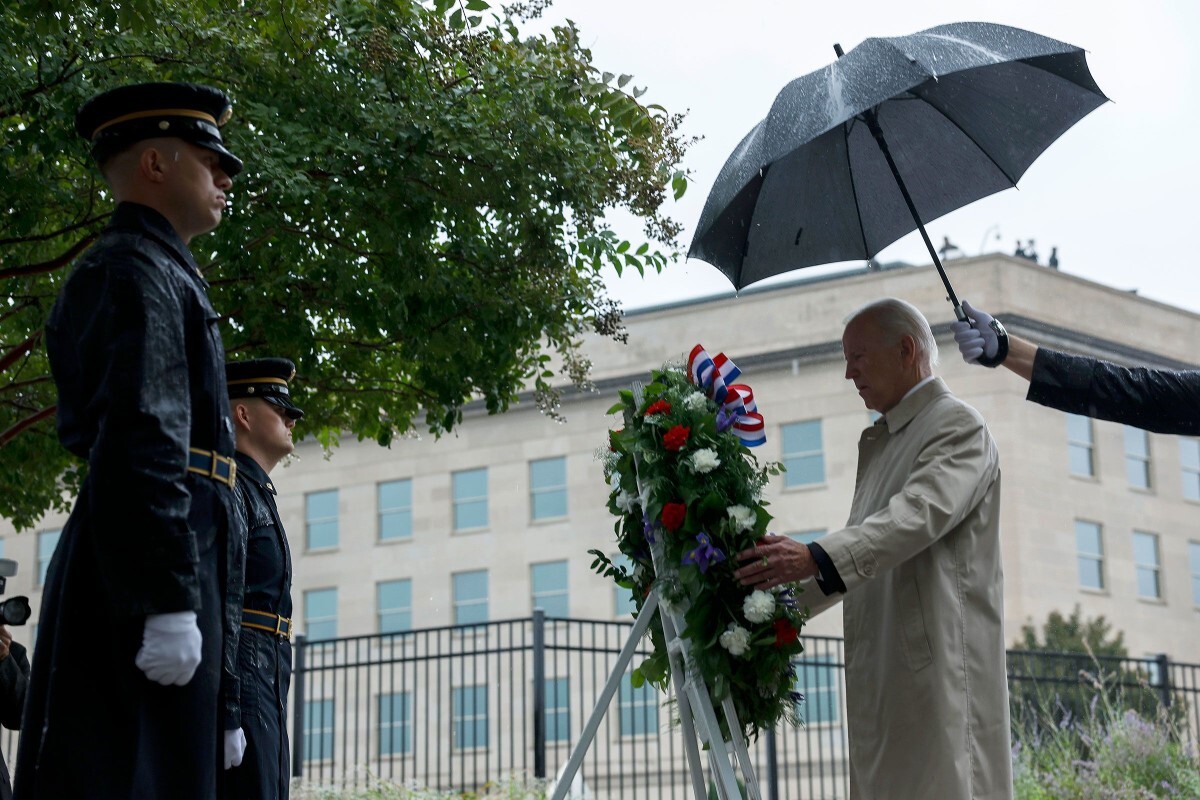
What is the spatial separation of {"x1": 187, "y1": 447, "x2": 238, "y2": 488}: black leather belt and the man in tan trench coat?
214 cm

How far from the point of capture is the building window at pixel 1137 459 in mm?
49344

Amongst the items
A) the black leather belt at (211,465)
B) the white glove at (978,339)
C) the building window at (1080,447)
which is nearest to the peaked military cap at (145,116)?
the black leather belt at (211,465)

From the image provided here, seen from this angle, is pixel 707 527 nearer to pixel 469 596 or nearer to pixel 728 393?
pixel 728 393

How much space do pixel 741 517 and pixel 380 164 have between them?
4.21 metres

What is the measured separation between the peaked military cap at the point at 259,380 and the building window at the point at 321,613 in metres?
48.5

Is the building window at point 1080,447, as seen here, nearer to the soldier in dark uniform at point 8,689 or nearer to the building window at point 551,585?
the building window at point 551,585

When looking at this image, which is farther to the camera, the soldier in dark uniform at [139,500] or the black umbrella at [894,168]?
the black umbrella at [894,168]

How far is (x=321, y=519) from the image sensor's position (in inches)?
2110

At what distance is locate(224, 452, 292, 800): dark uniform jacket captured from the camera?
4781 millimetres

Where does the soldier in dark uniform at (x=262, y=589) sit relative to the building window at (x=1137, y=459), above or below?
below

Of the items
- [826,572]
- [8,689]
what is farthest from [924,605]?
[8,689]

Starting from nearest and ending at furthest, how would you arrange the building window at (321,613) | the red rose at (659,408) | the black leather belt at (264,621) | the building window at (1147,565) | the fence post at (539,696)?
the black leather belt at (264,621) → the red rose at (659,408) → the fence post at (539,696) → the building window at (1147,565) → the building window at (321,613)

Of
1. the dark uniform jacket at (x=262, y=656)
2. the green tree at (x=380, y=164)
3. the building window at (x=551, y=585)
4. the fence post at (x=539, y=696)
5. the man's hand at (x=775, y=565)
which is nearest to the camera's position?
the dark uniform jacket at (x=262, y=656)

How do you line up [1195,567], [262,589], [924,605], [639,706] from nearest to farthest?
[262,589], [924,605], [639,706], [1195,567]
